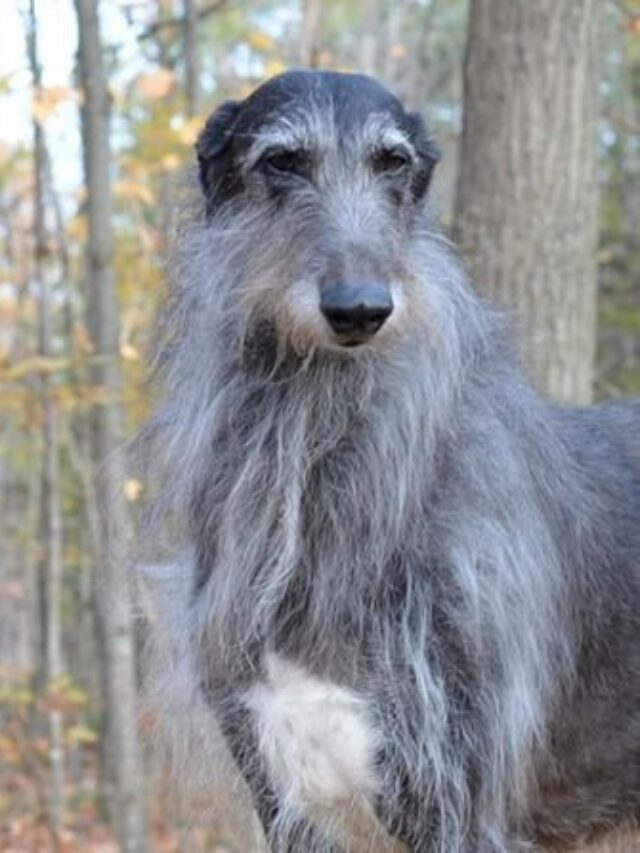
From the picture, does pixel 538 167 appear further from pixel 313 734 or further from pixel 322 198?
pixel 313 734

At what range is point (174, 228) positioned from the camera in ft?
13.1

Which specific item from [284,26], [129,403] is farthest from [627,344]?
[129,403]

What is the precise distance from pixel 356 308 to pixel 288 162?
0.48 m

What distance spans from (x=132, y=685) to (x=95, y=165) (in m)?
2.32

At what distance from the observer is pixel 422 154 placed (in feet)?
11.7

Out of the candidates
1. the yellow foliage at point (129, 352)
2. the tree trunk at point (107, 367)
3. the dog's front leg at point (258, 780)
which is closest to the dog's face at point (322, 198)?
the dog's front leg at point (258, 780)

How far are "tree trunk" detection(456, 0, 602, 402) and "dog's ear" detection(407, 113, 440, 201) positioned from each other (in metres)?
1.89

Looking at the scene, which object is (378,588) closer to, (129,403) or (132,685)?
(132,685)

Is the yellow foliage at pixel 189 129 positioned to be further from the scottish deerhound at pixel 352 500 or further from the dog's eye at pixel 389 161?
the dog's eye at pixel 389 161

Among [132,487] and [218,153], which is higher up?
[218,153]

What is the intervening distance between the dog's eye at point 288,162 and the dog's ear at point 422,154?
0.31 meters

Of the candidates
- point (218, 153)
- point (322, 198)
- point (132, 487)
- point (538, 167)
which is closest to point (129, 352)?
point (538, 167)

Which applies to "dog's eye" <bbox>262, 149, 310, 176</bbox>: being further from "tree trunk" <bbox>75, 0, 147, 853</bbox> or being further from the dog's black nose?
"tree trunk" <bbox>75, 0, 147, 853</bbox>

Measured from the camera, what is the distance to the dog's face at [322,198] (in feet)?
10.2
